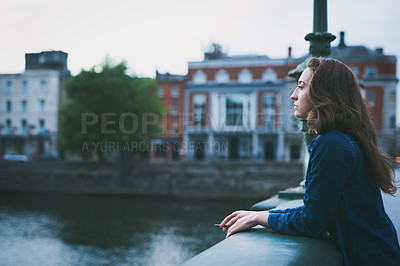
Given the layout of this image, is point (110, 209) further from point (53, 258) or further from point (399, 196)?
point (399, 196)

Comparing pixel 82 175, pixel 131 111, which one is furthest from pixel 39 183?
pixel 131 111

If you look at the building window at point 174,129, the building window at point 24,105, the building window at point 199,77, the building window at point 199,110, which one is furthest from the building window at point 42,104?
the building window at point 199,77

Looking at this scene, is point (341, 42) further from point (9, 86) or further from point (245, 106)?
point (9, 86)

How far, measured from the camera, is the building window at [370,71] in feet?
94.4

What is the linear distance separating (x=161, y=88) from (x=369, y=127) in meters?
32.6

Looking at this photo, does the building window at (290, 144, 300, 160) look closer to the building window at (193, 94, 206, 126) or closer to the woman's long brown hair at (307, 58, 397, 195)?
the building window at (193, 94, 206, 126)

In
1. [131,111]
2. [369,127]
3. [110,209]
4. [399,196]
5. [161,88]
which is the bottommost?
[110,209]

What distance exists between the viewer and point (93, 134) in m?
21.8

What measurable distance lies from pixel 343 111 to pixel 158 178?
20.6 m

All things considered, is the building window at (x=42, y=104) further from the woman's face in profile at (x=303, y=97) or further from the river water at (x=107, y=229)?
the woman's face in profile at (x=303, y=97)

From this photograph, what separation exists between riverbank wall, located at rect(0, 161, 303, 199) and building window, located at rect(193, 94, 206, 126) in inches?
413

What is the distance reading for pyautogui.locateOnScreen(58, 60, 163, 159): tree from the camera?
73.0ft

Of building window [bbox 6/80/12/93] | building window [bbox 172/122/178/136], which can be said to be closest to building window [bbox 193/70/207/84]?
building window [bbox 172/122/178/136]

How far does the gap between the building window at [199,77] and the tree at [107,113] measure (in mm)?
8254
